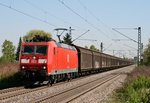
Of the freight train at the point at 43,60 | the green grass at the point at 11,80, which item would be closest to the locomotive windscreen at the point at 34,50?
the freight train at the point at 43,60

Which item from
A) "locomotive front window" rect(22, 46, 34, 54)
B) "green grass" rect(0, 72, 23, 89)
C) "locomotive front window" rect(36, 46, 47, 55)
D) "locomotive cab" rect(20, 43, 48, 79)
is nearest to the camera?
"locomotive cab" rect(20, 43, 48, 79)

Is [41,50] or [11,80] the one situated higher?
[41,50]

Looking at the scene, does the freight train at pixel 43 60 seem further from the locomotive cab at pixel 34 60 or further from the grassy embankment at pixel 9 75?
the grassy embankment at pixel 9 75

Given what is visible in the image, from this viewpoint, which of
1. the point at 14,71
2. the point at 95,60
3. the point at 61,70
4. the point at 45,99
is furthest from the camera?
the point at 95,60

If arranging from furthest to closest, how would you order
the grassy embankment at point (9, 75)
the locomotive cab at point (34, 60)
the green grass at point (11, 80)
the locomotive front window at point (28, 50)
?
the grassy embankment at point (9, 75)
the green grass at point (11, 80)
the locomotive front window at point (28, 50)
the locomotive cab at point (34, 60)

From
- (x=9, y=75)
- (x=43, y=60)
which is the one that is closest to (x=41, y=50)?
(x=43, y=60)

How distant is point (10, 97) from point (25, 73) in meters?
6.28

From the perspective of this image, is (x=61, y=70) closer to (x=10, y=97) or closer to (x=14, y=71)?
(x=14, y=71)

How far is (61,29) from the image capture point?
3981cm

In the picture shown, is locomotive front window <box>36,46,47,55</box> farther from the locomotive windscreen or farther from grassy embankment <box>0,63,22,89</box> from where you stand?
grassy embankment <box>0,63,22,89</box>

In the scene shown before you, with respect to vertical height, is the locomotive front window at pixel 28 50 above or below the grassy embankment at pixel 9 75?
above

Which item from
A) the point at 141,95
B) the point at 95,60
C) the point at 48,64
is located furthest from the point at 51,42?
the point at 95,60

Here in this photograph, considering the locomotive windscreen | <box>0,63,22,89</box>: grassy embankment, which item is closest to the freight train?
the locomotive windscreen

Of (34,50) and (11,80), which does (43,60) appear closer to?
(34,50)
